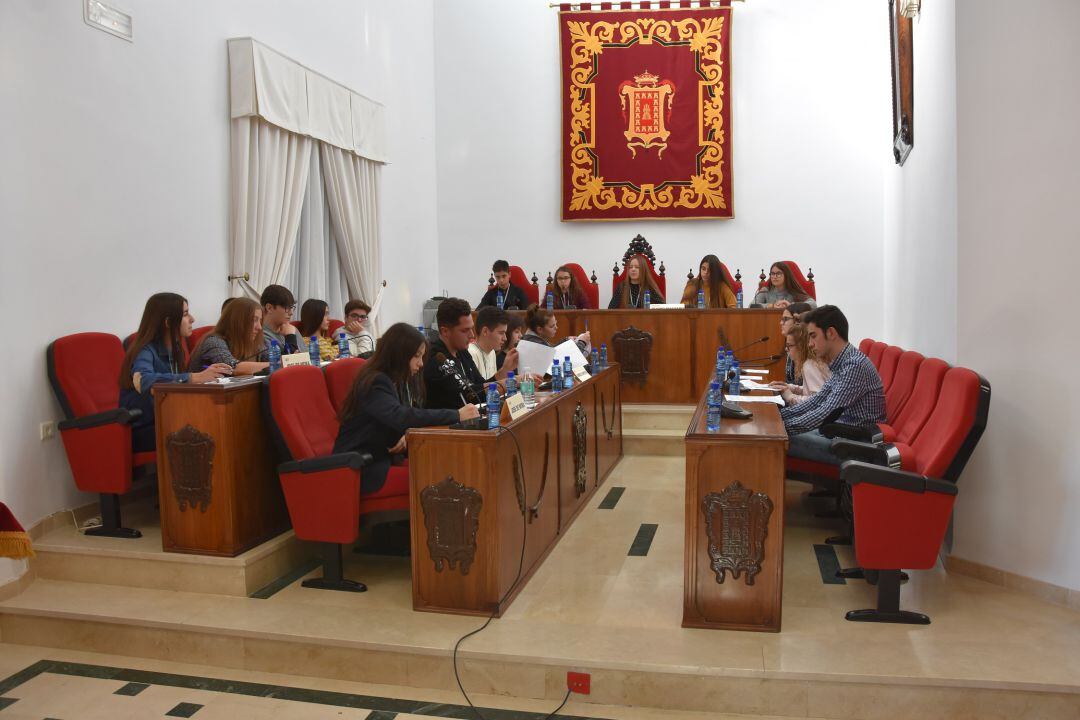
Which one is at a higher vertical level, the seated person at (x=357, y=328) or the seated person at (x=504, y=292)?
the seated person at (x=504, y=292)

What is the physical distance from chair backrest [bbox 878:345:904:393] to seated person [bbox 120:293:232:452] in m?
3.56

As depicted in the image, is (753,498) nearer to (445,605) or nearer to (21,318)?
(445,605)

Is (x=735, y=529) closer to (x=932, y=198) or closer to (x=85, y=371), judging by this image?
(x=932, y=198)

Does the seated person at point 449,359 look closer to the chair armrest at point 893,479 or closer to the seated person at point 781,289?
the chair armrest at point 893,479

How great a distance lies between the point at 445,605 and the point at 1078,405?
259 centimetres

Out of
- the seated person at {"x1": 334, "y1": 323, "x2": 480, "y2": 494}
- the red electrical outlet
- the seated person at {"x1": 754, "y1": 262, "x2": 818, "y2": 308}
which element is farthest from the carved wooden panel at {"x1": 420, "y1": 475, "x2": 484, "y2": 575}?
the seated person at {"x1": 754, "y1": 262, "x2": 818, "y2": 308}

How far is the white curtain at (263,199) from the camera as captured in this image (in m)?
5.94

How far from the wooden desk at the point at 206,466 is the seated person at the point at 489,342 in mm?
1310

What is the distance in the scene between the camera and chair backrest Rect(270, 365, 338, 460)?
3.67 meters

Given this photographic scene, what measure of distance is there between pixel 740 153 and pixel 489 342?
5.59m

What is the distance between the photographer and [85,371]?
171 inches

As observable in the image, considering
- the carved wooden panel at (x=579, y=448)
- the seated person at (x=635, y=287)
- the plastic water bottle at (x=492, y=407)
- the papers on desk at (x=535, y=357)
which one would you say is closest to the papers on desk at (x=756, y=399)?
the carved wooden panel at (x=579, y=448)

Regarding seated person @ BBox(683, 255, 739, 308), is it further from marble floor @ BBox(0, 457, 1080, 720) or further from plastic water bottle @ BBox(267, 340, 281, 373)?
plastic water bottle @ BBox(267, 340, 281, 373)

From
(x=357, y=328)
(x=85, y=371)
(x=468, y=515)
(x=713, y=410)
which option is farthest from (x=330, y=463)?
(x=357, y=328)
